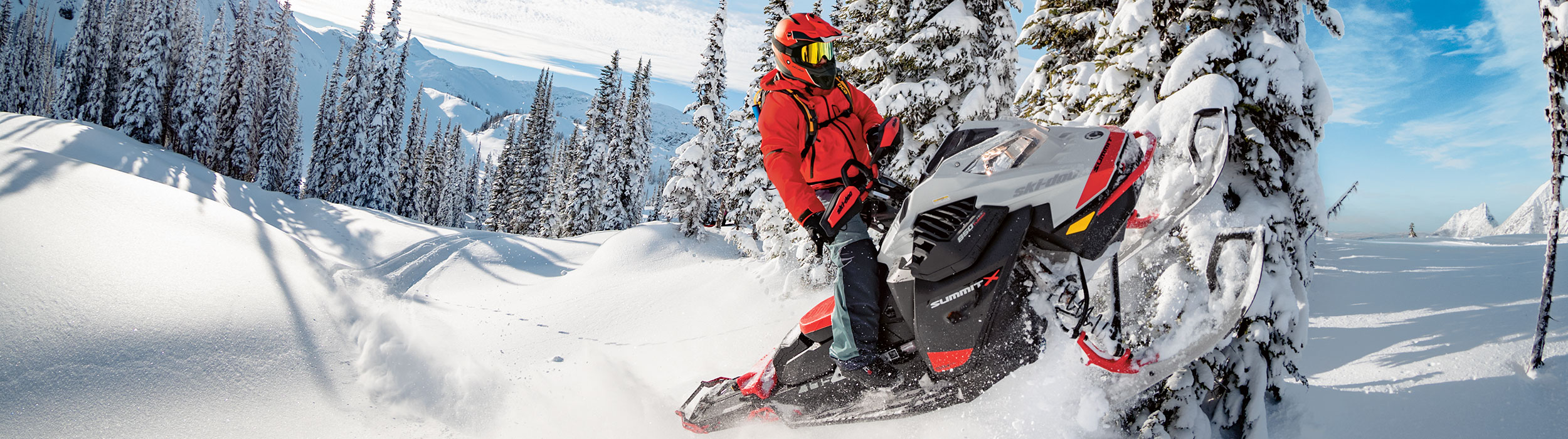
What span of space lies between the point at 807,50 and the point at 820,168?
0.70 metres

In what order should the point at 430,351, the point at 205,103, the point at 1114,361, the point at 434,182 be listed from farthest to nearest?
the point at 434,182 < the point at 205,103 < the point at 430,351 < the point at 1114,361

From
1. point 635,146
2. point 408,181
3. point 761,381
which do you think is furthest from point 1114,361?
point 408,181

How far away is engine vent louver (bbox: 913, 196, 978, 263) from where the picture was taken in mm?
2908

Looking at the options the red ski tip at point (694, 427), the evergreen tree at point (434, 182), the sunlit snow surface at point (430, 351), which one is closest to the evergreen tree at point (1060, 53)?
the sunlit snow surface at point (430, 351)

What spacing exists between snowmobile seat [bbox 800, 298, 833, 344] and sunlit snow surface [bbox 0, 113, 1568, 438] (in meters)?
0.83

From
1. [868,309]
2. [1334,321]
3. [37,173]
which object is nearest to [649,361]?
[868,309]

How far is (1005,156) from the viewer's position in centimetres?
286

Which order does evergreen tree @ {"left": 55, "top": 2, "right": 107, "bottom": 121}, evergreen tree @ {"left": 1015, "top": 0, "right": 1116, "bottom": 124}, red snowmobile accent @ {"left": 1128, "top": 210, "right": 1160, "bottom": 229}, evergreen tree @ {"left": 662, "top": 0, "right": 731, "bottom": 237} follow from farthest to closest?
evergreen tree @ {"left": 55, "top": 2, "right": 107, "bottom": 121} → evergreen tree @ {"left": 662, "top": 0, "right": 731, "bottom": 237} → evergreen tree @ {"left": 1015, "top": 0, "right": 1116, "bottom": 124} → red snowmobile accent @ {"left": 1128, "top": 210, "right": 1160, "bottom": 229}

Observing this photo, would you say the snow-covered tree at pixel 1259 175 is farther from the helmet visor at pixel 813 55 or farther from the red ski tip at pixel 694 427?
the red ski tip at pixel 694 427

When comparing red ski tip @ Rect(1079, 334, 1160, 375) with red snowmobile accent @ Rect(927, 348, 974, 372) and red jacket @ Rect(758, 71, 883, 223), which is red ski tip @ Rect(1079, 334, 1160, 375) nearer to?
red snowmobile accent @ Rect(927, 348, 974, 372)

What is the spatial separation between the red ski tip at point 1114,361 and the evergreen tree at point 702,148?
2171 cm

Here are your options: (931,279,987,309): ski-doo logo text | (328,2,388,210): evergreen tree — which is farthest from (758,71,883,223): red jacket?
(328,2,388,210): evergreen tree

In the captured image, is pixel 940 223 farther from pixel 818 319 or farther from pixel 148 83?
pixel 148 83

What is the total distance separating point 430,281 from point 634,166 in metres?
24.6
